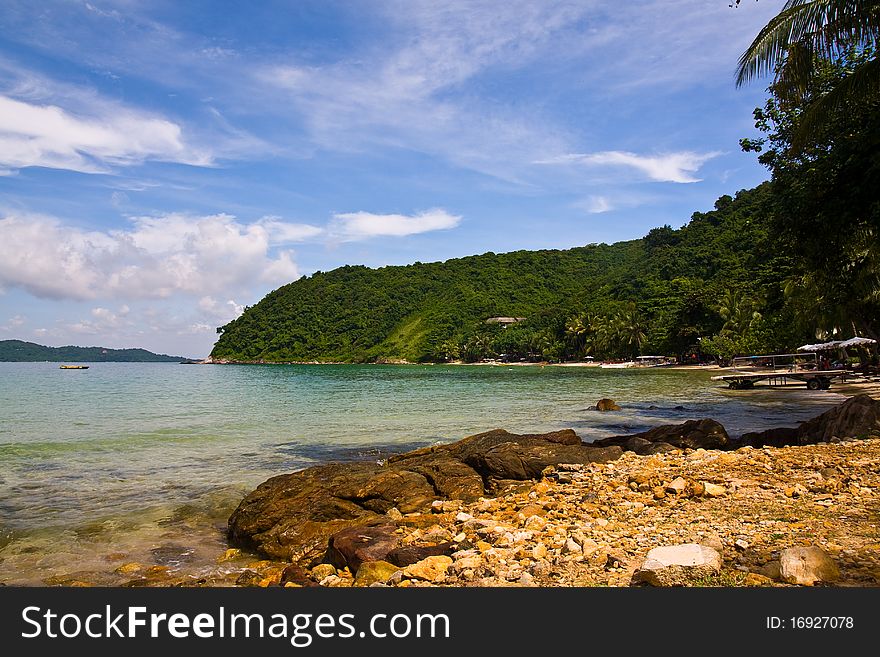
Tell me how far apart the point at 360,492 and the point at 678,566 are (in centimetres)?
603

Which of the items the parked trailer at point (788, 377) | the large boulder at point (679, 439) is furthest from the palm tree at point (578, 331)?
the large boulder at point (679, 439)

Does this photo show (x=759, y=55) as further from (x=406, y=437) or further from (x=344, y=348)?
(x=344, y=348)

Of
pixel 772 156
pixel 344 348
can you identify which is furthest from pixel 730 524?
pixel 344 348

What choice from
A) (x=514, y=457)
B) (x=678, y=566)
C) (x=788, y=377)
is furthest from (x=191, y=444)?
(x=788, y=377)

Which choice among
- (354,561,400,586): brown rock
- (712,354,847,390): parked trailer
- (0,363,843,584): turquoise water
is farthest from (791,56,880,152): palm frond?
(712,354,847,390): parked trailer

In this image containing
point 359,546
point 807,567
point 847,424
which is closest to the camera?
point 807,567

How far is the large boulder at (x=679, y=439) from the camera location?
43.9 ft

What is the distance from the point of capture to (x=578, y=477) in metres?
10.7

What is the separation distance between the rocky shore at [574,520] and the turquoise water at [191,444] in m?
1.43

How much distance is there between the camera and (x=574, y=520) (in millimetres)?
7375

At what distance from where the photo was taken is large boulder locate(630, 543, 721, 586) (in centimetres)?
475

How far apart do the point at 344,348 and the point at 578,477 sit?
540ft

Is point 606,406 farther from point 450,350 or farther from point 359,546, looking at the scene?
point 450,350

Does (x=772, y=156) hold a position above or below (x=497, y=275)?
below
